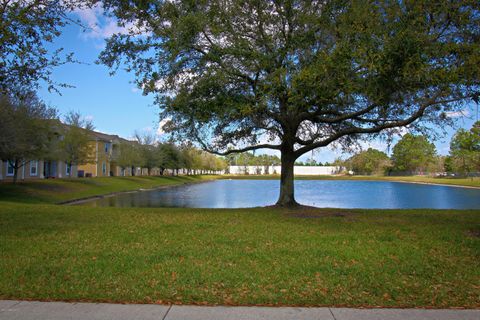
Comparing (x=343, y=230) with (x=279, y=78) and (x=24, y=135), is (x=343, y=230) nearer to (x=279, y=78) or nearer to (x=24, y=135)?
(x=279, y=78)

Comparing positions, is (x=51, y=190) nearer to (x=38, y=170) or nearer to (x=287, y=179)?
(x=38, y=170)

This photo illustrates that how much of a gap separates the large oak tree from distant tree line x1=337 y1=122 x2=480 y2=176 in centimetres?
5046

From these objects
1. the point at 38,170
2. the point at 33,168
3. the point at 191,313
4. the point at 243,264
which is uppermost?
the point at 33,168

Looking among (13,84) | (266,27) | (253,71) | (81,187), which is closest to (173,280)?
(13,84)

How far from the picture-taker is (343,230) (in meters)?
10.5

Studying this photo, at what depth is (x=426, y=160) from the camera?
104 metres

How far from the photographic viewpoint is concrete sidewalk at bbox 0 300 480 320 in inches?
185

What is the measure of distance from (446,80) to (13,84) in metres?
11.0

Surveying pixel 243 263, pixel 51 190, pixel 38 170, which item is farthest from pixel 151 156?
pixel 243 263

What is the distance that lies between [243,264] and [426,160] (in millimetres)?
108643

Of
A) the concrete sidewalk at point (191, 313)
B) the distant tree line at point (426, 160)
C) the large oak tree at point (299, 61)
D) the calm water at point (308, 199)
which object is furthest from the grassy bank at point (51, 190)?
the distant tree line at point (426, 160)

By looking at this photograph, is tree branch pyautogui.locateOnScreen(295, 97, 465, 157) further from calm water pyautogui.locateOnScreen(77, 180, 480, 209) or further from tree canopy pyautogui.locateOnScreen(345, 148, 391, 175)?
tree canopy pyautogui.locateOnScreen(345, 148, 391, 175)

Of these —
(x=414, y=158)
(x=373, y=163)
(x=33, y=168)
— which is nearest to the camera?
(x=33, y=168)

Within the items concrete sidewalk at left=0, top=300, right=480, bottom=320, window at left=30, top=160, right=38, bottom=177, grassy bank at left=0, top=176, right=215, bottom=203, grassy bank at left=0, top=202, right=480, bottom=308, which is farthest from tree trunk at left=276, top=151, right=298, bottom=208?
window at left=30, top=160, right=38, bottom=177
